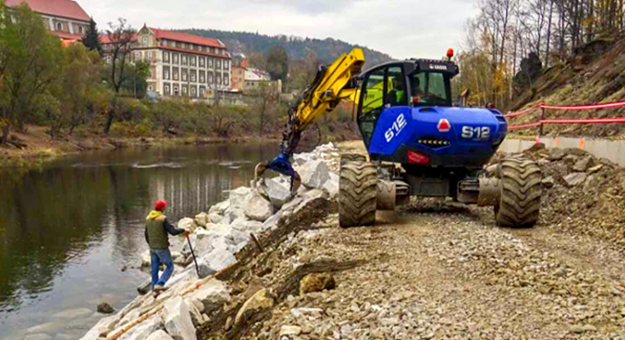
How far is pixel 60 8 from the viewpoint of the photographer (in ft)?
333

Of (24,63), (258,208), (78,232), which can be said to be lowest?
(78,232)

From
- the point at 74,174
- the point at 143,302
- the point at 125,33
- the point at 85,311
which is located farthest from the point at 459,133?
the point at 125,33

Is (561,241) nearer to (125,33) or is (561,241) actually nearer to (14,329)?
(14,329)

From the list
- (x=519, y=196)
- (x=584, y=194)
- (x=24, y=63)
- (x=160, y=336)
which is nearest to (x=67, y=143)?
(x=24, y=63)

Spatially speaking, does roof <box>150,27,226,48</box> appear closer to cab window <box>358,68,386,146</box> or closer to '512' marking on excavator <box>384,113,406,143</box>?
cab window <box>358,68,386,146</box>

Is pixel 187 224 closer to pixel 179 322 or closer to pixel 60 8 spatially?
pixel 179 322

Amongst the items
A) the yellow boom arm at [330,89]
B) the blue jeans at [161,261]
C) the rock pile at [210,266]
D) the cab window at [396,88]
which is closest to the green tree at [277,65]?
the rock pile at [210,266]

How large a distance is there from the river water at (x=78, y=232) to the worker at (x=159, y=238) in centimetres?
157

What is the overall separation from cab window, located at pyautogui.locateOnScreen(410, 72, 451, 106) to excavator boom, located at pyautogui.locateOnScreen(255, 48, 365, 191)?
1.56 meters

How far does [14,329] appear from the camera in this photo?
9.64 m

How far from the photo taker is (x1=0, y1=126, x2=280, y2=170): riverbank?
37156 mm

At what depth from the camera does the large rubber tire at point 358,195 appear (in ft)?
25.8

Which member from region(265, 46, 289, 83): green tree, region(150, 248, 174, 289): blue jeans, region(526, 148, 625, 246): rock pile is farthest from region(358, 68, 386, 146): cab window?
region(265, 46, 289, 83): green tree

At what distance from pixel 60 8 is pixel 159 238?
10607 centimetres
